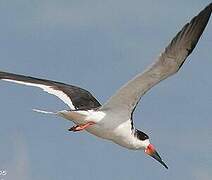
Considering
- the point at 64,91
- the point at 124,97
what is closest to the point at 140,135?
the point at 124,97

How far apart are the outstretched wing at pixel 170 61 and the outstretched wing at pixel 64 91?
2105mm

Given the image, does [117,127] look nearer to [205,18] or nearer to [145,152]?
[145,152]

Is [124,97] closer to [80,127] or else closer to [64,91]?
[80,127]

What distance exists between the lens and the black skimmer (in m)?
20.8

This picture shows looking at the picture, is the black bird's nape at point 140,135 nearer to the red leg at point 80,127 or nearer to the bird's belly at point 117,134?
the bird's belly at point 117,134

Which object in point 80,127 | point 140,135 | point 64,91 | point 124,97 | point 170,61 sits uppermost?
point 64,91

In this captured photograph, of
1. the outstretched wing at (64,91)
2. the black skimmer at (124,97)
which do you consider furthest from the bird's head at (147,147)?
the outstretched wing at (64,91)

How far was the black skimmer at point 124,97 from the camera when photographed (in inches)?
819

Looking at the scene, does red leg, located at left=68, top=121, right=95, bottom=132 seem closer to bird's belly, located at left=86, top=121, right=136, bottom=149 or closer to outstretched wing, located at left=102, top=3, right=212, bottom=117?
bird's belly, located at left=86, top=121, right=136, bottom=149

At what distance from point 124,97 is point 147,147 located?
11.0ft

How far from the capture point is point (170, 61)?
2112 centimetres

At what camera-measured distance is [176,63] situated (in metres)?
21.3

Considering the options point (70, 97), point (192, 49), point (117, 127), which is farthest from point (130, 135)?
point (192, 49)

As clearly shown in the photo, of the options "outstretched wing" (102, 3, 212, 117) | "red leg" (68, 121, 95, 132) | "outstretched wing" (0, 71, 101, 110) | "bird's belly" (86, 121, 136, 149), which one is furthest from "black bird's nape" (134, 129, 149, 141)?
"red leg" (68, 121, 95, 132)
